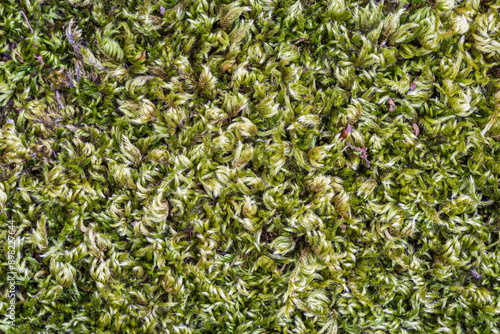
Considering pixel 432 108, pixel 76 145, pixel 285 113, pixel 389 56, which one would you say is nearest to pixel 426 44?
pixel 389 56

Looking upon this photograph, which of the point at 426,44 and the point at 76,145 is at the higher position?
the point at 426,44

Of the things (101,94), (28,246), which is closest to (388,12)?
(101,94)

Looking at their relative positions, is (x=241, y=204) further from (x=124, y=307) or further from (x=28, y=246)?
(x=28, y=246)

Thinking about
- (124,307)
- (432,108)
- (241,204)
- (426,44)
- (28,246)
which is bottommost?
(124,307)

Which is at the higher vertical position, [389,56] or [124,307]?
[389,56]

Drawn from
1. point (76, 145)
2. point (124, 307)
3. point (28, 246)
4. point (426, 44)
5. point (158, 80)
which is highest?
point (426, 44)

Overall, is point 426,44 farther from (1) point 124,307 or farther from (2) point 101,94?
(1) point 124,307
